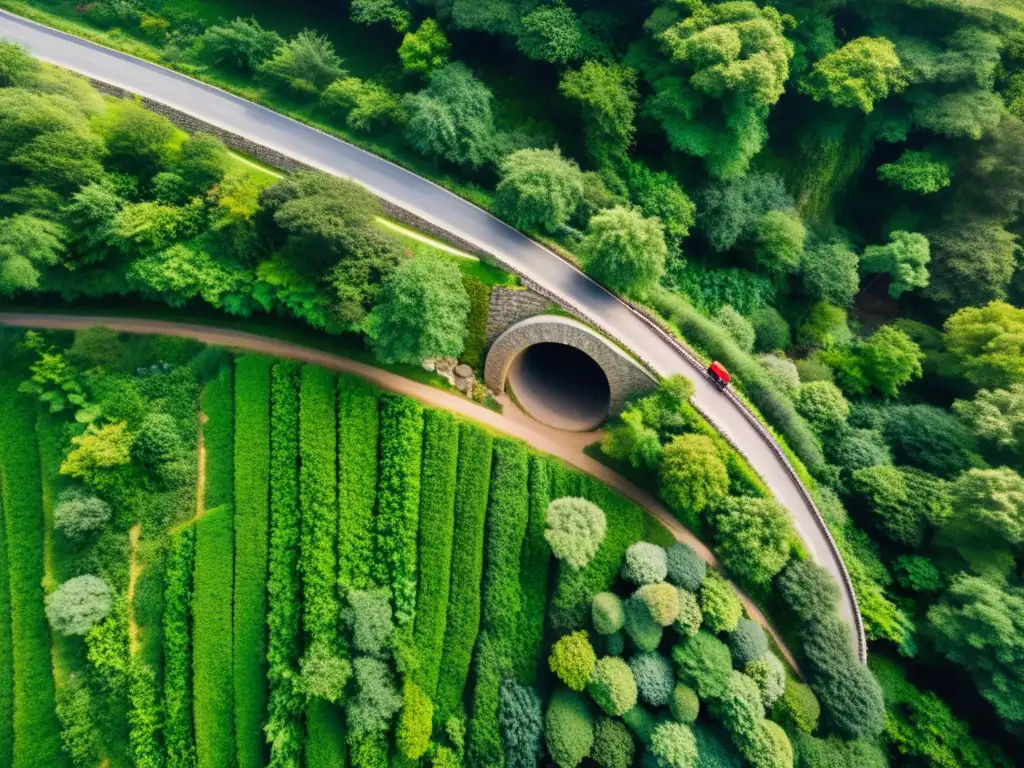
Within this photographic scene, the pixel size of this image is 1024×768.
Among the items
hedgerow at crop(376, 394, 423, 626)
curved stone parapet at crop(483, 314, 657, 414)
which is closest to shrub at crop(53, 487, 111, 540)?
hedgerow at crop(376, 394, 423, 626)

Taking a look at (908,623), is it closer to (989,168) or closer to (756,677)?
(756,677)

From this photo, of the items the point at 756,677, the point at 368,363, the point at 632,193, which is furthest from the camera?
the point at 632,193

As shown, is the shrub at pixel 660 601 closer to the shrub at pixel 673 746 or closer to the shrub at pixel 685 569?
the shrub at pixel 685 569

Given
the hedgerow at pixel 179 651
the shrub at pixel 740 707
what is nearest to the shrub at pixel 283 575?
the hedgerow at pixel 179 651

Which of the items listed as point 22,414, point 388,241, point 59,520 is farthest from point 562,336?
point 22,414

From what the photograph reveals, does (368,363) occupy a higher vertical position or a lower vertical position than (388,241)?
lower

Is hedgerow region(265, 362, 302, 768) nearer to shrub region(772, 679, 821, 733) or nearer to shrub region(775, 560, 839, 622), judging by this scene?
shrub region(772, 679, 821, 733)

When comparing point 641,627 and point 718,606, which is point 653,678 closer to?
point 641,627

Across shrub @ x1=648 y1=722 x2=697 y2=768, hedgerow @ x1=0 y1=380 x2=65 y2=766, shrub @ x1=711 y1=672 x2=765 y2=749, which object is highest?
shrub @ x1=711 y1=672 x2=765 y2=749

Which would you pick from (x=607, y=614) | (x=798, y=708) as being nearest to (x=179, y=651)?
(x=607, y=614)
